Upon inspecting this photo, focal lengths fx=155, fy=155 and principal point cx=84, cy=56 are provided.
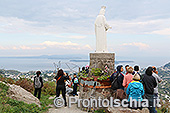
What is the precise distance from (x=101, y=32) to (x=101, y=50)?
960mm

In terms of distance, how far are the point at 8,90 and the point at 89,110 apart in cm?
397

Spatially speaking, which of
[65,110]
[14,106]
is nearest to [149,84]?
[65,110]

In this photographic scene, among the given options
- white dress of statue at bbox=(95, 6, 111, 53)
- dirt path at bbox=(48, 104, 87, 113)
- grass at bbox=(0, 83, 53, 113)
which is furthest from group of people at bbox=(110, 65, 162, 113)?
grass at bbox=(0, 83, 53, 113)

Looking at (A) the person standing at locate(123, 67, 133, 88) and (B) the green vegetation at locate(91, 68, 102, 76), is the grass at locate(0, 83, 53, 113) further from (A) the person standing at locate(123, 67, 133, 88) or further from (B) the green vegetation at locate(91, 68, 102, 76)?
(A) the person standing at locate(123, 67, 133, 88)

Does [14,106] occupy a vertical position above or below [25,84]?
below

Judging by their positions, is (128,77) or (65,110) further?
(65,110)

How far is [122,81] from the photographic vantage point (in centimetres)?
641

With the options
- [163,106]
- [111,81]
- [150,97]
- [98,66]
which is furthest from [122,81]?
[163,106]

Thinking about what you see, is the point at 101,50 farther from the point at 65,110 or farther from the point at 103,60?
the point at 65,110

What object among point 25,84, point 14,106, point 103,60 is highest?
point 103,60

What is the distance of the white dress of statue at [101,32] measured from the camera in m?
8.16

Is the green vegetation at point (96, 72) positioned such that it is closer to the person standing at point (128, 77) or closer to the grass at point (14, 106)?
the person standing at point (128, 77)

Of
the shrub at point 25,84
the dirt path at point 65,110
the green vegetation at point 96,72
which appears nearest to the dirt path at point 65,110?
the dirt path at point 65,110

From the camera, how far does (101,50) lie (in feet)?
26.9
